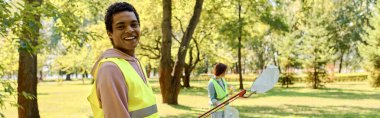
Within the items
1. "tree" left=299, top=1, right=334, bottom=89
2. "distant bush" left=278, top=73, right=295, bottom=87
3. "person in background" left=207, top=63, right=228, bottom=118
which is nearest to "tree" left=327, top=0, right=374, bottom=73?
"distant bush" left=278, top=73, right=295, bottom=87

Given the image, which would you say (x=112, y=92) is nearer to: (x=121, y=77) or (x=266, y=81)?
(x=121, y=77)

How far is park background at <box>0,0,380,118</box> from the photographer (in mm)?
5484

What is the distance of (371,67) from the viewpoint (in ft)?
92.2

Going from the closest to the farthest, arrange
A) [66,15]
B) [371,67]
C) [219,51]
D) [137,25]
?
[137,25] < [66,15] < [371,67] < [219,51]

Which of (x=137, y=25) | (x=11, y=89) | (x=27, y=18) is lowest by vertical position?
(x=11, y=89)

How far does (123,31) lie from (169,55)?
47.5 ft

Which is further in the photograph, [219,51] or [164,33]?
[219,51]

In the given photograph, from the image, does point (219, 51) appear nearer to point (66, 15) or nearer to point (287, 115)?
point (287, 115)

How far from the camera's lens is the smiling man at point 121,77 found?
1.87 m

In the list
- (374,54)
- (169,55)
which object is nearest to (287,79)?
(374,54)

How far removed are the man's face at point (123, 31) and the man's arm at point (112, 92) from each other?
0.85 feet

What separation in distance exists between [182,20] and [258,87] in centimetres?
2443


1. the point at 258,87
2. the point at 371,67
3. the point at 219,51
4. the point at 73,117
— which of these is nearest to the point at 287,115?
the point at 73,117

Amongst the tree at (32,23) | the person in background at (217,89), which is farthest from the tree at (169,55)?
the tree at (32,23)
